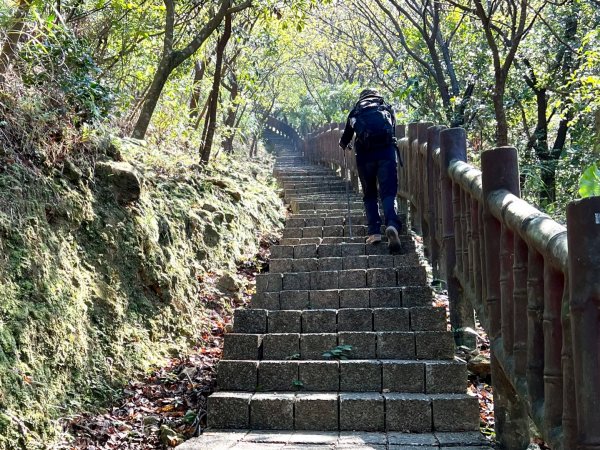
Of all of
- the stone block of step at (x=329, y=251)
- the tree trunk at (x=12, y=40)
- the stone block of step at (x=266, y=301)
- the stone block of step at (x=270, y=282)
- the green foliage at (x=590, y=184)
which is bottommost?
the stone block of step at (x=266, y=301)

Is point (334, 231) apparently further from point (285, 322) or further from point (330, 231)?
point (285, 322)

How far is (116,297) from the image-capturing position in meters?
5.67

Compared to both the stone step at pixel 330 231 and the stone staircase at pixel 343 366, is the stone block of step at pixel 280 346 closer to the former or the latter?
the stone staircase at pixel 343 366

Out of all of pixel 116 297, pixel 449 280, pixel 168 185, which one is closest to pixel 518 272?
pixel 449 280

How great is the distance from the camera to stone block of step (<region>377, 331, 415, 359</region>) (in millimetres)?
5562

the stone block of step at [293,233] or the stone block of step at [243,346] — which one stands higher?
the stone block of step at [293,233]

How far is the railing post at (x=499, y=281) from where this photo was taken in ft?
12.9

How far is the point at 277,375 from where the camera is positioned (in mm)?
5352

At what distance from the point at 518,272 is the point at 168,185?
506 centimetres

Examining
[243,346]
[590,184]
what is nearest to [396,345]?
[243,346]

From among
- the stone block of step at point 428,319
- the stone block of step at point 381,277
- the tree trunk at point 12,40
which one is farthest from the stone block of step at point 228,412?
the tree trunk at point 12,40

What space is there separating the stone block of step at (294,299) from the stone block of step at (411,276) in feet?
3.07

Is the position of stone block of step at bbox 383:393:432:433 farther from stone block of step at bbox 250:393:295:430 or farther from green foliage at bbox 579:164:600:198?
green foliage at bbox 579:164:600:198

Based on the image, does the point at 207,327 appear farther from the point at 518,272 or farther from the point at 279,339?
the point at 518,272
